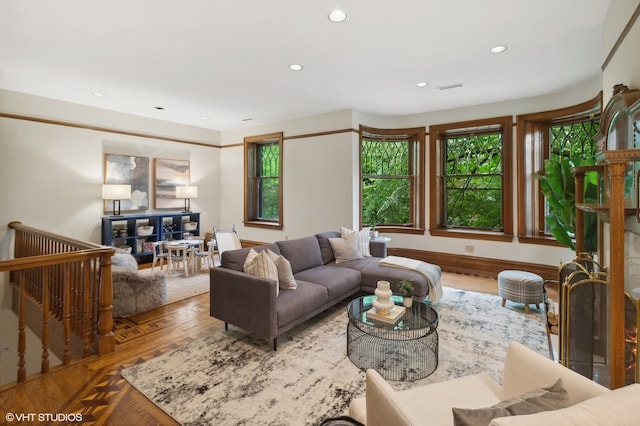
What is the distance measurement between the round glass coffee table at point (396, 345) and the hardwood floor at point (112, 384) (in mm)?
1411

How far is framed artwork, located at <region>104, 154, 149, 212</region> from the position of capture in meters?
5.50

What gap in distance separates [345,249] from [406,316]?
1.67 meters

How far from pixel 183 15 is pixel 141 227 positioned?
4.21 m

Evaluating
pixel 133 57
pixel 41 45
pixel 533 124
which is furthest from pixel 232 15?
pixel 533 124

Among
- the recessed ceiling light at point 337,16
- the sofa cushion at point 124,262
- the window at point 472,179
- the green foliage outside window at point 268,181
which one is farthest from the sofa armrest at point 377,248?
the sofa cushion at point 124,262

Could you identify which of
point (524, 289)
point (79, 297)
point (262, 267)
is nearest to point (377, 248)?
point (524, 289)

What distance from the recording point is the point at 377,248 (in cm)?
461

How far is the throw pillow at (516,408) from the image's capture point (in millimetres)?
895

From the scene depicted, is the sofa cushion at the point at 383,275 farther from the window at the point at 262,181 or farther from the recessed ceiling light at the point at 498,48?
the window at the point at 262,181

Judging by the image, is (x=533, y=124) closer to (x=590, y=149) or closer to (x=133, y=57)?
(x=590, y=149)

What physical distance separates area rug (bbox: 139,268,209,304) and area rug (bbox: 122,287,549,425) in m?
1.36

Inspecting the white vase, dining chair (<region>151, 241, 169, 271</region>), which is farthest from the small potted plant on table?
dining chair (<region>151, 241, 169, 271</region>)

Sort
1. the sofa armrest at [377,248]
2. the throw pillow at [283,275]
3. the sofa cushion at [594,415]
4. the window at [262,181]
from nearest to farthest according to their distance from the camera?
the sofa cushion at [594,415] < the throw pillow at [283,275] < the sofa armrest at [377,248] < the window at [262,181]

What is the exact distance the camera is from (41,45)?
3105mm
